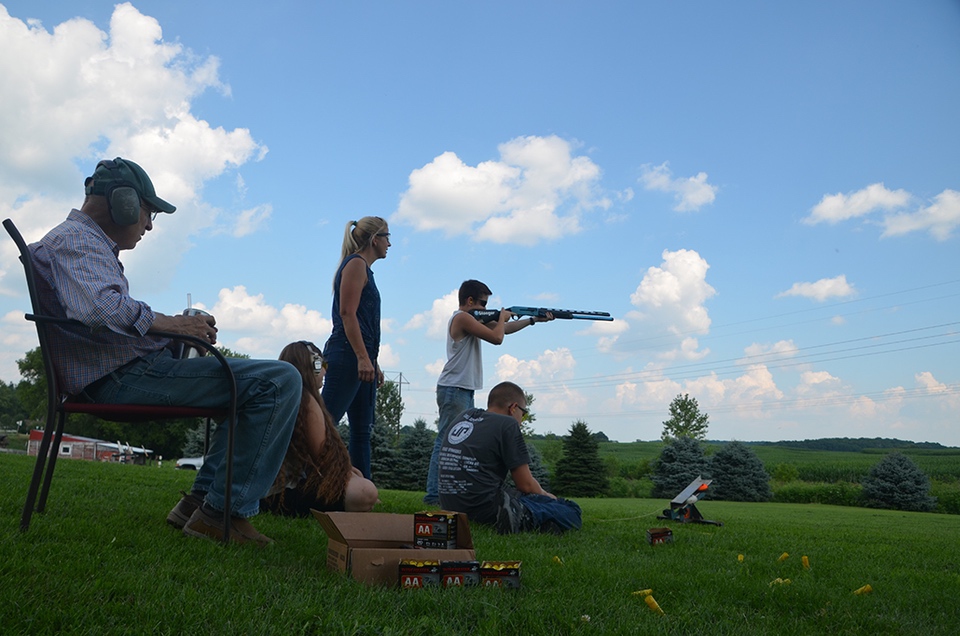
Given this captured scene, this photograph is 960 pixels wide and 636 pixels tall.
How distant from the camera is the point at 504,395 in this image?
5.52 metres

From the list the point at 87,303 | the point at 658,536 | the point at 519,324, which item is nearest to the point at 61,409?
the point at 87,303

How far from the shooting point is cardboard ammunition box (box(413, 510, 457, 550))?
3.20 m

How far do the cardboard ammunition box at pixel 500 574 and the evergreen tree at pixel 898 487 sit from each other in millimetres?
22344

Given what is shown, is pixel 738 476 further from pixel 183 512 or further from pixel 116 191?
pixel 116 191

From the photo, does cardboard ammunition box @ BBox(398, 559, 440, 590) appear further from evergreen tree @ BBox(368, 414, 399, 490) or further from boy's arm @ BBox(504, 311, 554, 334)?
evergreen tree @ BBox(368, 414, 399, 490)

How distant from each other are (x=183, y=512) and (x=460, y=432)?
2.13 m

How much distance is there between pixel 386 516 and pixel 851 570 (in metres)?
2.62

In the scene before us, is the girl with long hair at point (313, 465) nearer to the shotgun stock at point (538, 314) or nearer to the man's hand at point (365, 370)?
the man's hand at point (365, 370)

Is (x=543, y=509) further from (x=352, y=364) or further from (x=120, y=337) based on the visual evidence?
(x=120, y=337)

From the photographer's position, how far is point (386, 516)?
10.9 feet

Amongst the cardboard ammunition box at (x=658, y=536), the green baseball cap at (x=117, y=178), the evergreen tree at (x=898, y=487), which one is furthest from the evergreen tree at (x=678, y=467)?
the green baseball cap at (x=117, y=178)

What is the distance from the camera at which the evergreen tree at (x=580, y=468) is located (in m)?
22.5

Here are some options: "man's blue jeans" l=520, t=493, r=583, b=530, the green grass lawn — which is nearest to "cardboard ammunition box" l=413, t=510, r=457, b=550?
the green grass lawn

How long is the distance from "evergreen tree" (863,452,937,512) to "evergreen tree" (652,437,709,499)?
4885mm
